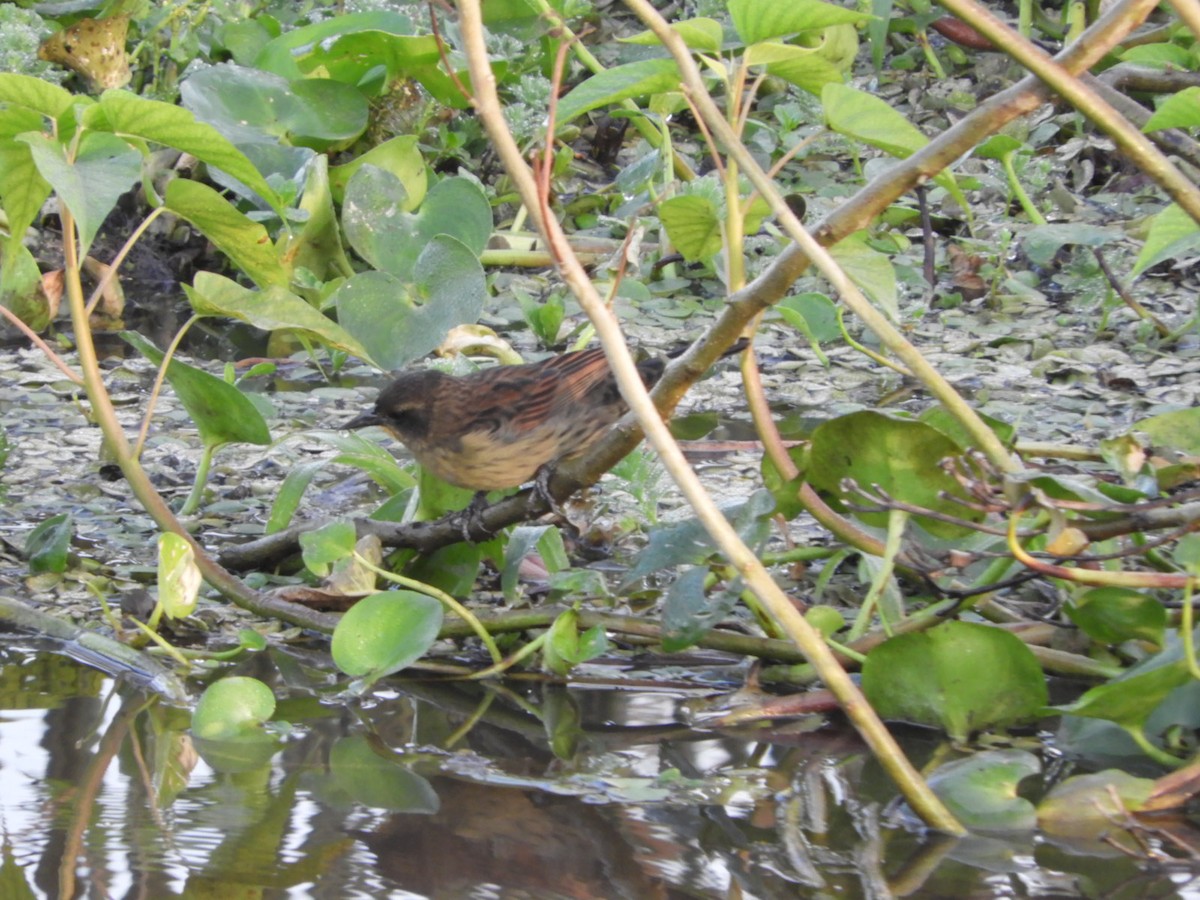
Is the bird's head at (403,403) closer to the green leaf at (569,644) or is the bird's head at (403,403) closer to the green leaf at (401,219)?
the green leaf at (401,219)

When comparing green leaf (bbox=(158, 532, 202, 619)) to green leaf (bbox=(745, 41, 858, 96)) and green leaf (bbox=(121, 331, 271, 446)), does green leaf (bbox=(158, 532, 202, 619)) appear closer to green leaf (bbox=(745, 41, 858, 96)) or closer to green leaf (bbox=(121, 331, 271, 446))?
green leaf (bbox=(121, 331, 271, 446))

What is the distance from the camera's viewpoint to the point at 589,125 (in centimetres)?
701

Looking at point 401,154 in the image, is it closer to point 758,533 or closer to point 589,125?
point 589,125

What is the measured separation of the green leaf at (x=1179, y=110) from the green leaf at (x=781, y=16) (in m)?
0.61

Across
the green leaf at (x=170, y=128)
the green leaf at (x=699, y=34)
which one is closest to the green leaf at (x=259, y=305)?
the green leaf at (x=170, y=128)

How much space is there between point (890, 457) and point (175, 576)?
1.32 metres

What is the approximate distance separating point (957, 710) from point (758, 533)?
0.44 m

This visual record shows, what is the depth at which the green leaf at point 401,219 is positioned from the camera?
13.6ft

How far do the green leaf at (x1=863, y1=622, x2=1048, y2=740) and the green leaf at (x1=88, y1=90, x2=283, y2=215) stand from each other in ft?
5.03

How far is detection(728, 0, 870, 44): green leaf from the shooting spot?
7.98ft

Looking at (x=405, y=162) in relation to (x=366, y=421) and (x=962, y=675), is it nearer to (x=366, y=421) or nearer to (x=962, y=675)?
(x=366, y=421)

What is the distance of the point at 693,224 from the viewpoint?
2.90 meters

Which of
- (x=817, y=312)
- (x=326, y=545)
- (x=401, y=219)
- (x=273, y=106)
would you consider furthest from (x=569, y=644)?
(x=273, y=106)

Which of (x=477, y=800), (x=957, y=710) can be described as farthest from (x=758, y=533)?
(x=477, y=800)
